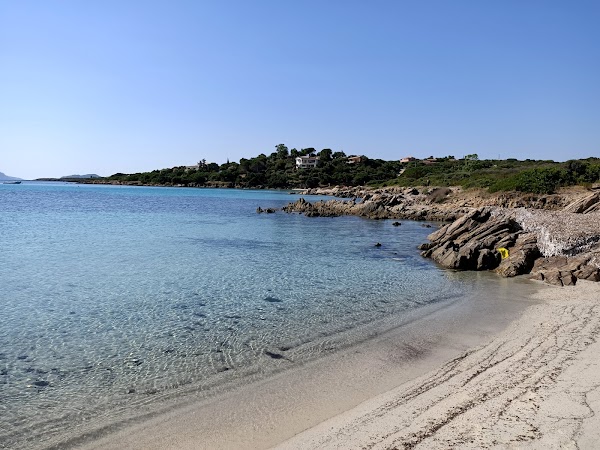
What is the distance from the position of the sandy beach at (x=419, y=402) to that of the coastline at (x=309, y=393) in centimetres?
2

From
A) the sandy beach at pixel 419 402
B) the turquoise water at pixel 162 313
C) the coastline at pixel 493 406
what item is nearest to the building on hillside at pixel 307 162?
the turquoise water at pixel 162 313

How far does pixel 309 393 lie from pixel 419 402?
6.59 feet

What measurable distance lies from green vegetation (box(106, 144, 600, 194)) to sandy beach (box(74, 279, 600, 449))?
4646 cm

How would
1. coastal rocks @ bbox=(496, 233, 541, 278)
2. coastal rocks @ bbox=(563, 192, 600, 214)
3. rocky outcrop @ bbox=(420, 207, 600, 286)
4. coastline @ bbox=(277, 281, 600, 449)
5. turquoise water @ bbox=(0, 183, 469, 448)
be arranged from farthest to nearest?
coastal rocks @ bbox=(563, 192, 600, 214) < coastal rocks @ bbox=(496, 233, 541, 278) < rocky outcrop @ bbox=(420, 207, 600, 286) < turquoise water @ bbox=(0, 183, 469, 448) < coastline @ bbox=(277, 281, 600, 449)

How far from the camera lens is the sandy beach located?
624 cm

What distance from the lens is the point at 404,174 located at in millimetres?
111938

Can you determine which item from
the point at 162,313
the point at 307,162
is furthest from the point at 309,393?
the point at 307,162

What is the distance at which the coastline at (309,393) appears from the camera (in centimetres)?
673

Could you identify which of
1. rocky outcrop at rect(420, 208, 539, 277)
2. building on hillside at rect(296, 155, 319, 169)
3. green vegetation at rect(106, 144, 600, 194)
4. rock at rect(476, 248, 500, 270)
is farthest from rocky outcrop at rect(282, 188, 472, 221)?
building on hillside at rect(296, 155, 319, 169)

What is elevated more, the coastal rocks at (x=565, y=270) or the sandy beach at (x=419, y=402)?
the coastal rocks at (x=565, y=270)

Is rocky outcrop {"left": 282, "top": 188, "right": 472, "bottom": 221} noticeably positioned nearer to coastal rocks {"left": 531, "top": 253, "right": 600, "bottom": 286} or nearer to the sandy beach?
coastal rocks {"left": 531, "top": 253, "right": 600, "bottom": 286}

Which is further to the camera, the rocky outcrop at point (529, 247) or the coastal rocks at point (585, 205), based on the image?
the coastal rocks at point (585, 205)

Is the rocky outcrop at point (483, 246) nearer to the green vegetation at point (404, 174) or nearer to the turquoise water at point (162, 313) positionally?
the turquoise water at point (162, 313)

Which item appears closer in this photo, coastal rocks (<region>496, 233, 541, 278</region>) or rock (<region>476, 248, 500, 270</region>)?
coastal rocks (<region>496, 233, 541, 278</region>)
